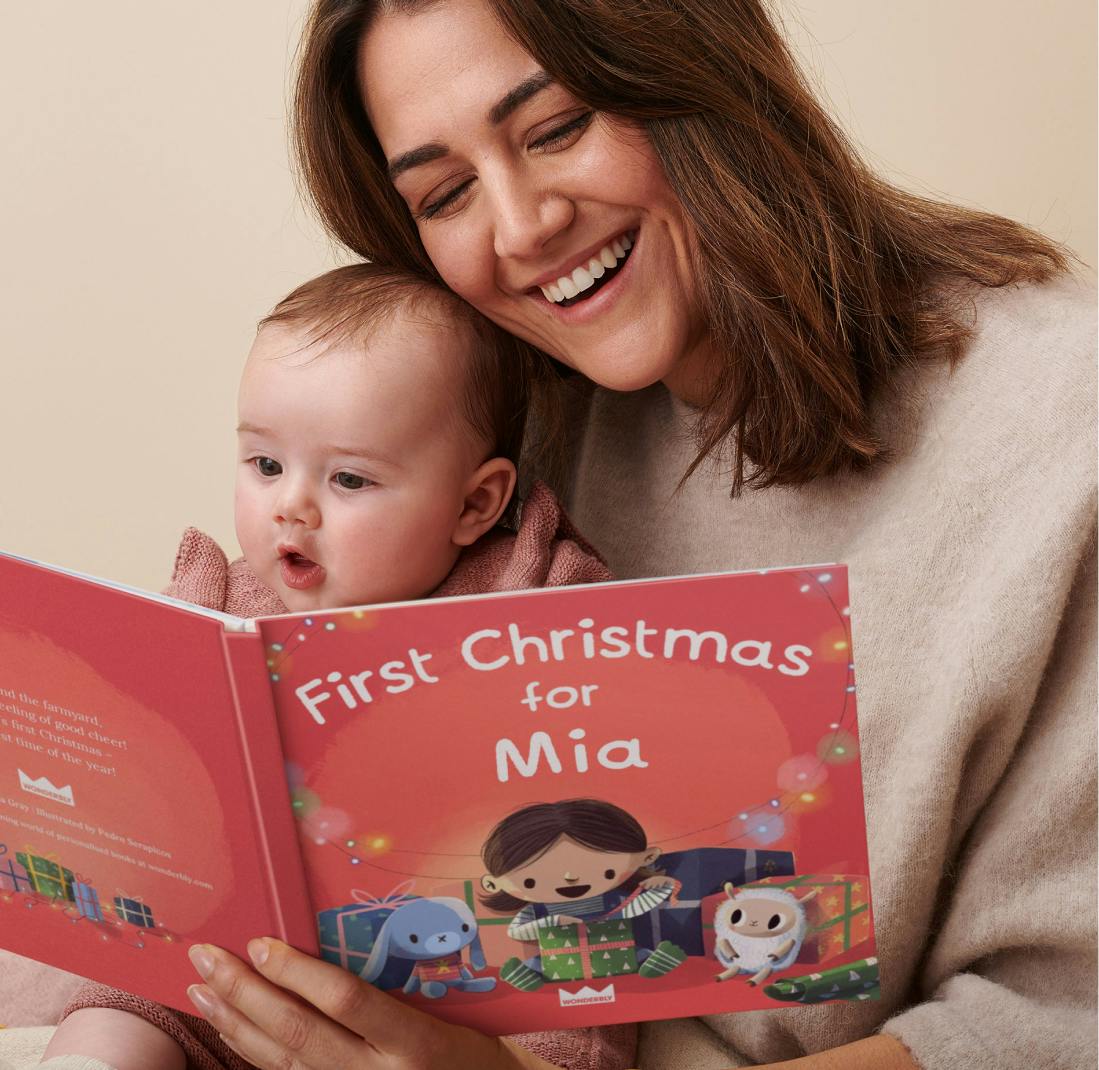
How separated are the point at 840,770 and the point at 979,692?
25cm

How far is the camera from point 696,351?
4.70ft

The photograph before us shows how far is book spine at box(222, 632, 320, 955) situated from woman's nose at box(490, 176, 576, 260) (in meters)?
0.54

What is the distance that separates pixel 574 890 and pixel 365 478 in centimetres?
48

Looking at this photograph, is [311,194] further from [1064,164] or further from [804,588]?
[1064,164]

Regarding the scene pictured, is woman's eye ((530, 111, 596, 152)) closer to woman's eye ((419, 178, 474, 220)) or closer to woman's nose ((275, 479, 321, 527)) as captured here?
woman's eye ((419, 178, 474, 220))

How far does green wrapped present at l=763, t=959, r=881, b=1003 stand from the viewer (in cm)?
98

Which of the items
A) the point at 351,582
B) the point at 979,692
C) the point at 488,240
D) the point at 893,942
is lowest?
the point at 893,942

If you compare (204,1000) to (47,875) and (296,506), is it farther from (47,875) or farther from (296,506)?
(296,506)

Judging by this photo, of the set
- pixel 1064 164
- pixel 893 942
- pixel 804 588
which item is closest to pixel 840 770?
pixel 804 588

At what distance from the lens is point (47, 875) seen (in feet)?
3.44

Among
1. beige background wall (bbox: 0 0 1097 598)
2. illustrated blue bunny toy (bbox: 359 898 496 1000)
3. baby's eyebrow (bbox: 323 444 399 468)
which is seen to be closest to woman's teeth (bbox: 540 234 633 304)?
baby's eyebrow (bbox: 323 444 399 468)

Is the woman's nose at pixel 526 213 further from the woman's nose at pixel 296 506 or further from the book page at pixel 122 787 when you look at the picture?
the book page at pixel 122 787

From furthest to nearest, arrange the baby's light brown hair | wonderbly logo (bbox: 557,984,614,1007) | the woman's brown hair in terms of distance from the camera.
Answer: the baby's light brown hair < the woman's brown hair < wonderbly logo (bbox: 557,984,614,1007)

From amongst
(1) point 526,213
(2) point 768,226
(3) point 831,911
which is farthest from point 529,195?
(3) point 831,911
